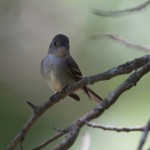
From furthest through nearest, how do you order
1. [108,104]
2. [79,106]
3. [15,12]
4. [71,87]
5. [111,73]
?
1. [15,12]
2. [79,106]
3. [71,87]
4. [111,73]
5. [108,104]

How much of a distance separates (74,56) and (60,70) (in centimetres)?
275

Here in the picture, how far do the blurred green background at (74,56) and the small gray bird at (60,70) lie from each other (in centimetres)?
43

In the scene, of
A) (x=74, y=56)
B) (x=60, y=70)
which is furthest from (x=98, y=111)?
(x=74, y=56)

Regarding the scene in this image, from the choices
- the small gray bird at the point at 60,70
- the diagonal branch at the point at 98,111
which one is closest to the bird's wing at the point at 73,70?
the small gray bird at the point at 60,70

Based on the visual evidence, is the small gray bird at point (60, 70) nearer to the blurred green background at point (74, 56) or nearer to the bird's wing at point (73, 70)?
the bird's wing at point (73, 70)

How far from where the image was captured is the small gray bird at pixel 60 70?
4.33 m

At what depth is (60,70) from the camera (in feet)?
14.6

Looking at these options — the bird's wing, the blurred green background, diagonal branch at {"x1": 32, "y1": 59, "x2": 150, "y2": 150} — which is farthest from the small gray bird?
diagonal branch at {"x1": 32, "y1": 59, "x2": 150, "y2": 150}

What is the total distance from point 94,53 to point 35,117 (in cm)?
409

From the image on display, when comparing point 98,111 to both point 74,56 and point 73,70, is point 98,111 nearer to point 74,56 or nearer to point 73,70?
point 73,70

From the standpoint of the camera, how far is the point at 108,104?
2617 mm

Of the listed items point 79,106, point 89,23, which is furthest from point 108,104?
point 89,23

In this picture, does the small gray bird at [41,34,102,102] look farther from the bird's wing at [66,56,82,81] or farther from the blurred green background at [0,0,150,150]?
the blurred green background at [0,0,150,150]

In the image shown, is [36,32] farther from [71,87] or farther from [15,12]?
[71,87]
